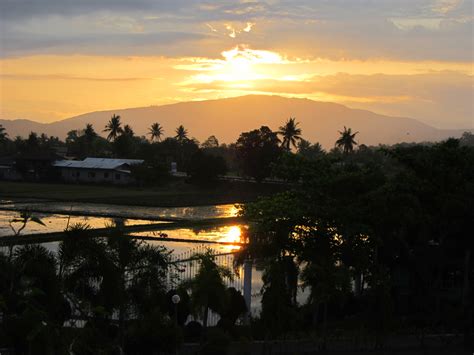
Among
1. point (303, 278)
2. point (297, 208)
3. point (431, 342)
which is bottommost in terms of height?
point (431, 342)

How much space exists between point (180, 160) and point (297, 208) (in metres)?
80.5

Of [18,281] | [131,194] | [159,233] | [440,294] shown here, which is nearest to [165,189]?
[131,194]

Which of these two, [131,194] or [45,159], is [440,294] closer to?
[131,194]

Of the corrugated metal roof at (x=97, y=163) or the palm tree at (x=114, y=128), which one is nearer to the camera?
the corrugated metal roof at (x=97, y=163)

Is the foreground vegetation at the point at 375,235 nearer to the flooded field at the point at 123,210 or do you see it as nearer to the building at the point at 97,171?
the flooded field at the point at 123,210

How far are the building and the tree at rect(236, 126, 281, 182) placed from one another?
40.9ft

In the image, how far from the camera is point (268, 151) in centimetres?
7400

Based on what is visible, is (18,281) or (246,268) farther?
(246,268)

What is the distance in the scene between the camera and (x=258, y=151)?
74188 mm

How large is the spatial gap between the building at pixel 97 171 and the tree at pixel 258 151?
12474mm

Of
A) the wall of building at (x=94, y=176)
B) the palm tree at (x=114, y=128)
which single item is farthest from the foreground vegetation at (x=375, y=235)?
the palm tree at (x=114, y=128)

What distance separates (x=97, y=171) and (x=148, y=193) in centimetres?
1441

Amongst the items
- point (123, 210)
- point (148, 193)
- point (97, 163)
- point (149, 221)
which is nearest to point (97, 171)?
point (97, 163)

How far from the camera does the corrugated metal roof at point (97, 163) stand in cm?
8116
